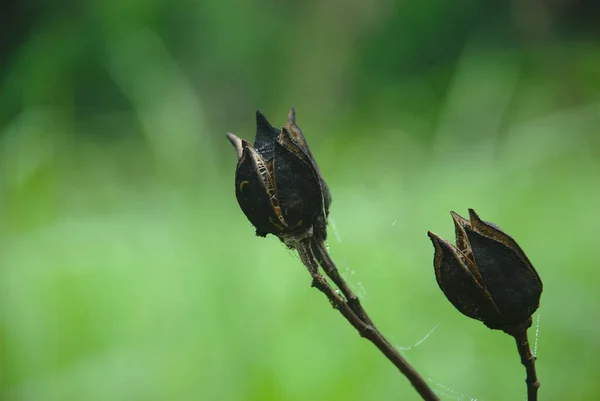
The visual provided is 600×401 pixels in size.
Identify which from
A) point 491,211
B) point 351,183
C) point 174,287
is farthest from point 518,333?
point 351,183

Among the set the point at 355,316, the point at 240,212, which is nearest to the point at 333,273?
the point at 355,316

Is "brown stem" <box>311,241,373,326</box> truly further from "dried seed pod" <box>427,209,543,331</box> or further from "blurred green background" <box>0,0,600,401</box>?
"blurred green background" <box>0,0,600,401</box>

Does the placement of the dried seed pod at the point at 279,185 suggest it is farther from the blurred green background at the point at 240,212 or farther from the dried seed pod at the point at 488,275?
the blurred green background at the point at 240,212

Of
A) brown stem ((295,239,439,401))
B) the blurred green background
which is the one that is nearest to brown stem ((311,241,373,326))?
brown stem ((295,239,439,401))

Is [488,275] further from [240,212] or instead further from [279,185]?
[240,212]

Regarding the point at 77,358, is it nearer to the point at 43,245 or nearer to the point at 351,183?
the point at 43,245

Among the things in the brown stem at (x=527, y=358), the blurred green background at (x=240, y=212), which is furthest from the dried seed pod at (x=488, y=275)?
the blurred green background at (x=240, y=212)
